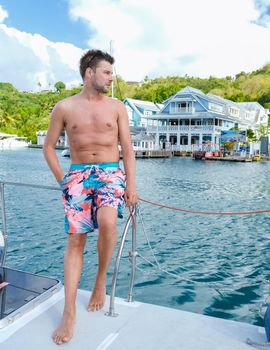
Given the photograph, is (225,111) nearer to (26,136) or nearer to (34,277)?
(26,136)

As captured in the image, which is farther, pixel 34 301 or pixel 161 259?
pixel 161 259

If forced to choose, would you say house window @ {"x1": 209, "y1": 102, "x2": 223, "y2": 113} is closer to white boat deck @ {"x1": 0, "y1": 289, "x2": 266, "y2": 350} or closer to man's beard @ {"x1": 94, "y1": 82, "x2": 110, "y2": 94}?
man's beard @ {"x1": 94, "y1": 82, "x2": 110, "y2": 94}

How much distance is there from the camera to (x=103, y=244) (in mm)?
2438

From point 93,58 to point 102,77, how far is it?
0.13 meters

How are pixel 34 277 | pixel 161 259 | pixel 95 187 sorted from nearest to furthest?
1. pixel 95 187
2. pixel 34 277
3. pixel 161 259

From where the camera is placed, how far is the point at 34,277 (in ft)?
9.37

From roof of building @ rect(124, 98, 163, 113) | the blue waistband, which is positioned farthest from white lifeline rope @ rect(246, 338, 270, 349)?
roof of building @ rect(124, 98, 163, 113)

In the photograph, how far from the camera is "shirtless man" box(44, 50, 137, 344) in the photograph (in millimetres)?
2418

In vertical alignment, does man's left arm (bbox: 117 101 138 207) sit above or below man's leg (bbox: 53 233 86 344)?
above

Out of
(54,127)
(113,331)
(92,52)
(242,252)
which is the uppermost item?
(92,52)

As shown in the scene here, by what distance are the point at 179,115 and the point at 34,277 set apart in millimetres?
48562

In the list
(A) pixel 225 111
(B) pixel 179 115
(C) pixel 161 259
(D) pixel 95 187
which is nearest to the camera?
(D) pixel 95 187

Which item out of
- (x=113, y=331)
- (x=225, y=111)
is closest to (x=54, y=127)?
(x=113, y=331)

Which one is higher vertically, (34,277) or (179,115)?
(179,115)
